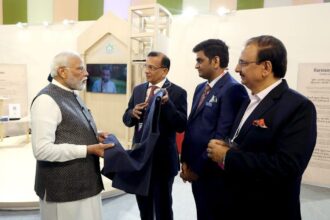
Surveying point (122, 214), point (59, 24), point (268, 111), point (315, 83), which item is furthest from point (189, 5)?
point (268, 111)

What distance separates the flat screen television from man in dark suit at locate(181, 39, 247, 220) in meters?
3.17

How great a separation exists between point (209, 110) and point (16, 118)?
4.74m

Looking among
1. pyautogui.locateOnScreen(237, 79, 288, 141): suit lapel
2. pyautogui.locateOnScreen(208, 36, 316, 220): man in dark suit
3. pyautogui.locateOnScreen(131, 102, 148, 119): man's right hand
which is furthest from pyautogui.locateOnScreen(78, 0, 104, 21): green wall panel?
pyautogui.locateOnScreen(237, 79, 288, 141): suit lapel

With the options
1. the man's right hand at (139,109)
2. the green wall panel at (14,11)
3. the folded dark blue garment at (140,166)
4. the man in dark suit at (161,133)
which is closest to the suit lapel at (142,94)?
the man in dark suit at (161,133)

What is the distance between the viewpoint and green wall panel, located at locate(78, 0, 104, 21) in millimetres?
5371

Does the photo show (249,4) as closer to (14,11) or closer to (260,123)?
(260,123)

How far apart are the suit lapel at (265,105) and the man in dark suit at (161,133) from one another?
728mm

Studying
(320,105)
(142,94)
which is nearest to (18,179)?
(142,94)

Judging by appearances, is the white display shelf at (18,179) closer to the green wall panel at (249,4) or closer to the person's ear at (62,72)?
the person's ear at (62,72)

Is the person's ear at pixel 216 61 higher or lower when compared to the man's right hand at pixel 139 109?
higher

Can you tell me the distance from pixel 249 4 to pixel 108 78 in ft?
8.85

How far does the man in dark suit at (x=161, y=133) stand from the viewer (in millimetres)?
2025

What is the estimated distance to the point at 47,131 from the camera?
4.67 ft

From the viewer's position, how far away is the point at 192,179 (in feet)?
6.10
